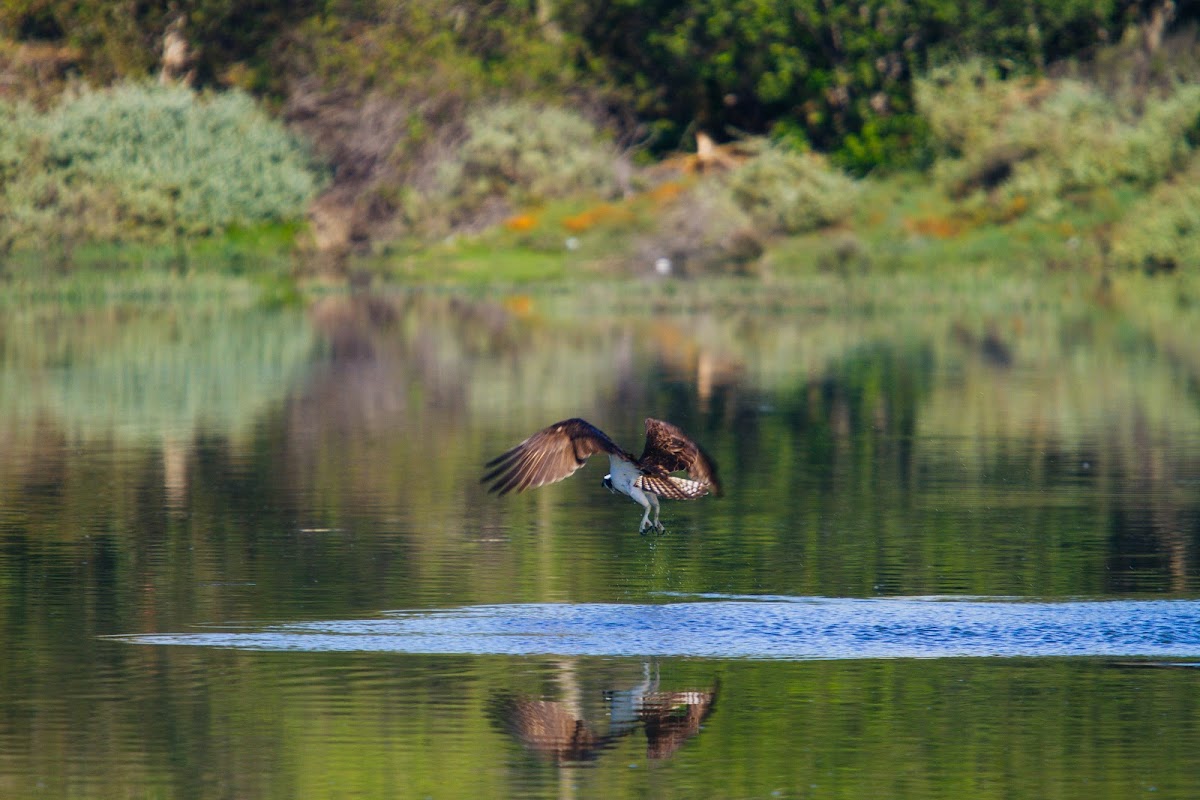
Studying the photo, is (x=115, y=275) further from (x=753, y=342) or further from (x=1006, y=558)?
(x=1006, y=558)

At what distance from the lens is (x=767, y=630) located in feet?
38.5

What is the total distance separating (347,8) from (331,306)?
26720 mm

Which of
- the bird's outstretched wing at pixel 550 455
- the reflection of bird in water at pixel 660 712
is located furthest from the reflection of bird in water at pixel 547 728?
the bird's outstretched wing at pixel 550 455

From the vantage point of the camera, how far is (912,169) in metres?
62.9

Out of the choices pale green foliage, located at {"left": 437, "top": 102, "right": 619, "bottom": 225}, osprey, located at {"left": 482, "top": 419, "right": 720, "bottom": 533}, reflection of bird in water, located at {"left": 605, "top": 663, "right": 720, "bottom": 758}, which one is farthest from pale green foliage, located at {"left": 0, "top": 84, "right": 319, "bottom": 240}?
reflection of bird in water, located at {"left": 605, "top": 663, "right": 720, "bottom": 758}

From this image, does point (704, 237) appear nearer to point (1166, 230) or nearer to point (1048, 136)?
→ point (1048, 136)

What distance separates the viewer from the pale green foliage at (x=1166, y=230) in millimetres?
51812

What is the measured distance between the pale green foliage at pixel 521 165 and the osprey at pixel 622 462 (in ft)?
157

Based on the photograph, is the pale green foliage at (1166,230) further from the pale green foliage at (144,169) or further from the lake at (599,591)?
the lake at (599,591)

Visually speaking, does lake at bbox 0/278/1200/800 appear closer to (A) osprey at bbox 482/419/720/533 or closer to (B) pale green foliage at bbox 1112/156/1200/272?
(A) osprey at bbox 482/419/720/533

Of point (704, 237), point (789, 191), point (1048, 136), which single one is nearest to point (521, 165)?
point (704, 237)

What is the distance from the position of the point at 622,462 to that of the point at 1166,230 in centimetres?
4260

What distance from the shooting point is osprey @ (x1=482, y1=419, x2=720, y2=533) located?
11.8 metres

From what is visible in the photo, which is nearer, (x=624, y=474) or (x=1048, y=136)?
(x=624, y=474)
